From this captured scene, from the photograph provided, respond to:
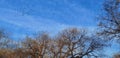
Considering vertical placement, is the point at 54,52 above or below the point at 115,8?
below

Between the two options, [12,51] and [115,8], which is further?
[12,51]

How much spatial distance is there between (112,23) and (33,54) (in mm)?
30139

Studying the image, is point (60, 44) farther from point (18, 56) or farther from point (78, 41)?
point (18, 56)

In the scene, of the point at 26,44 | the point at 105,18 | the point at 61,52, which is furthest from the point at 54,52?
the point at 105,18

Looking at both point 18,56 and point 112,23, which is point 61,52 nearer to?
point 18,56

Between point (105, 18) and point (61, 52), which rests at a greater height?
point (105, 18)

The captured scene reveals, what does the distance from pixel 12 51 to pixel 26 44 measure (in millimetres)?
3679

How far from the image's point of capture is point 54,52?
207ft

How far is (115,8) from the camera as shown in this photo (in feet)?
118

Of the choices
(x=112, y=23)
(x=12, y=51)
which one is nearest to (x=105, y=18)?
(x=112, y=23)

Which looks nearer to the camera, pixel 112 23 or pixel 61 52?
pixel 112 23

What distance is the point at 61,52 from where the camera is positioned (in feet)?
207

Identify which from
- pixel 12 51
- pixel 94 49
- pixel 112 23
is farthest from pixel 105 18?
pixel 12 51

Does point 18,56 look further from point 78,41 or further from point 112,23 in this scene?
point 112,23
